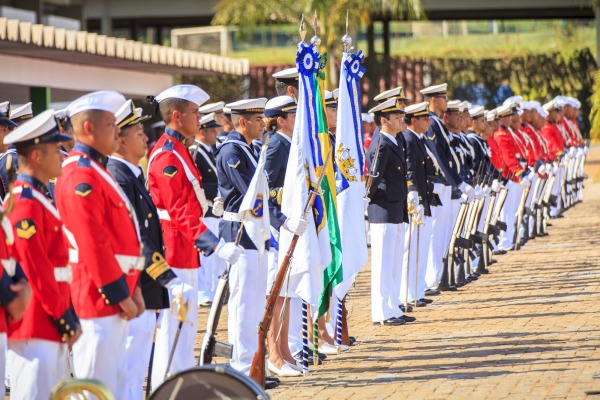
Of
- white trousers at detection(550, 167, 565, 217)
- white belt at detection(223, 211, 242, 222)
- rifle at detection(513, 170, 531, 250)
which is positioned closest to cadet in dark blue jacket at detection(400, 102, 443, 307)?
white belt at detection(223, 211, 242, 222)

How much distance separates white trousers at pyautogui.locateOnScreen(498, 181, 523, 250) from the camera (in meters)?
19.8

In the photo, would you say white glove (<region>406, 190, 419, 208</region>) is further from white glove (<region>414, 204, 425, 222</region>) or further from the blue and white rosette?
the blue and white rosette

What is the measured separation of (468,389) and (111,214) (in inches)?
135

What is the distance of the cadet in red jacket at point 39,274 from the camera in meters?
6.14

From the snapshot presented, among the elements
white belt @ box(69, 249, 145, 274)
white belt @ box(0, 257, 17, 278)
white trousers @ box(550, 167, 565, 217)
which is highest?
white belt @ box(0, 257, 17, 278)

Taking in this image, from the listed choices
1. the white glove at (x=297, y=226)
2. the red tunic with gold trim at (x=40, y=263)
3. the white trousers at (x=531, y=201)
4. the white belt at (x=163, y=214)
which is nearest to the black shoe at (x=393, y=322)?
the white glove at (x=297, y=226)

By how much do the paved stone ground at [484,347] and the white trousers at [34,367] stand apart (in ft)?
9.30

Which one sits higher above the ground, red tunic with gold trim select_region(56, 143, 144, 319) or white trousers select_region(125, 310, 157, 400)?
red tunic with gold trim select_region(56, 143, 144, 319)

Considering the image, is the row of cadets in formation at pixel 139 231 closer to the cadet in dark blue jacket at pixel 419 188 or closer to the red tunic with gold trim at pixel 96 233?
the red tunic with gold trim at pixel 96 233

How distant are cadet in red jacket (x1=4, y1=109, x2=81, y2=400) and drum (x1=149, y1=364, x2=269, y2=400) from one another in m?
0.57

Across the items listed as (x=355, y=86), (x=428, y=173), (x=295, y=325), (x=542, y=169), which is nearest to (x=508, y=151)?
(x=542, y=169)

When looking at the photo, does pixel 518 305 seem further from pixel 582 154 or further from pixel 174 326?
pixel 582 154

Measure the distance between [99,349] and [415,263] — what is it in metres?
7.79

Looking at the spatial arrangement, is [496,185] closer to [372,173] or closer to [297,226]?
[372,173]
